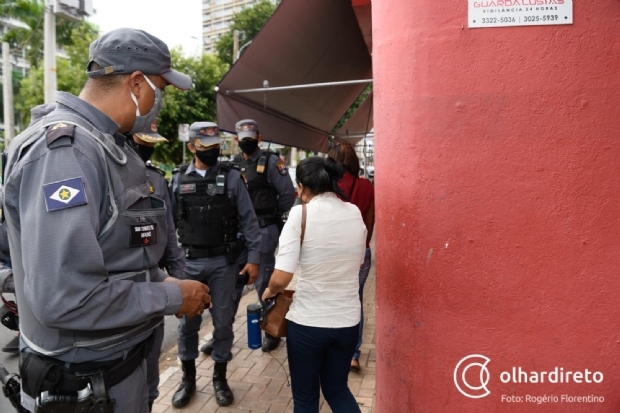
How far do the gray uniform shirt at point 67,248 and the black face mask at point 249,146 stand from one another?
3.27 m

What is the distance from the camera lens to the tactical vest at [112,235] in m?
1.52

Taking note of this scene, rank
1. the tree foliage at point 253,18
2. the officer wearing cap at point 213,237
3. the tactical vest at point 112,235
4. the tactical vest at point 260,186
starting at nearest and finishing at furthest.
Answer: the tactical vest at point 112,235 → the officer wearing cap at point 213,237 → the tactical vest at point 260,186 → the tree foliage at point 253,18

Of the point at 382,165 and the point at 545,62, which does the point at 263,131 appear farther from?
the point at 545,62

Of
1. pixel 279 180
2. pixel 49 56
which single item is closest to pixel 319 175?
pixel 279 180

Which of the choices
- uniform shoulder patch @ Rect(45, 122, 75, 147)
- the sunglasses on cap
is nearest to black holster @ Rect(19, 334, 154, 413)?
uniform shoulder patch @ Rect(45, 122, 75, 147)

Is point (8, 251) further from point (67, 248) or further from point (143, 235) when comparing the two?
point (67, 248)

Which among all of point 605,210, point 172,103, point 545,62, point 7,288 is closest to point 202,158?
point 7,288

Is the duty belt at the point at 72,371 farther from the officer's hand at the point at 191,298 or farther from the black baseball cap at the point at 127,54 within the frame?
the black baseball cap at the point at 127,54

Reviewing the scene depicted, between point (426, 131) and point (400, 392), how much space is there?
1.36m

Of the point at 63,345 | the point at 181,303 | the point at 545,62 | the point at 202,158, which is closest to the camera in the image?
the point at 63,345

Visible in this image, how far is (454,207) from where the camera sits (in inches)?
86.5

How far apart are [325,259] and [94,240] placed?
1.29m

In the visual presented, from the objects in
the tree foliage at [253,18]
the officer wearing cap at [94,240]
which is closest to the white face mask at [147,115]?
the officer wearing cap at [94,240]

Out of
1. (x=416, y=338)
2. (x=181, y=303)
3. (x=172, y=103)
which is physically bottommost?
(x=416, y=338)
